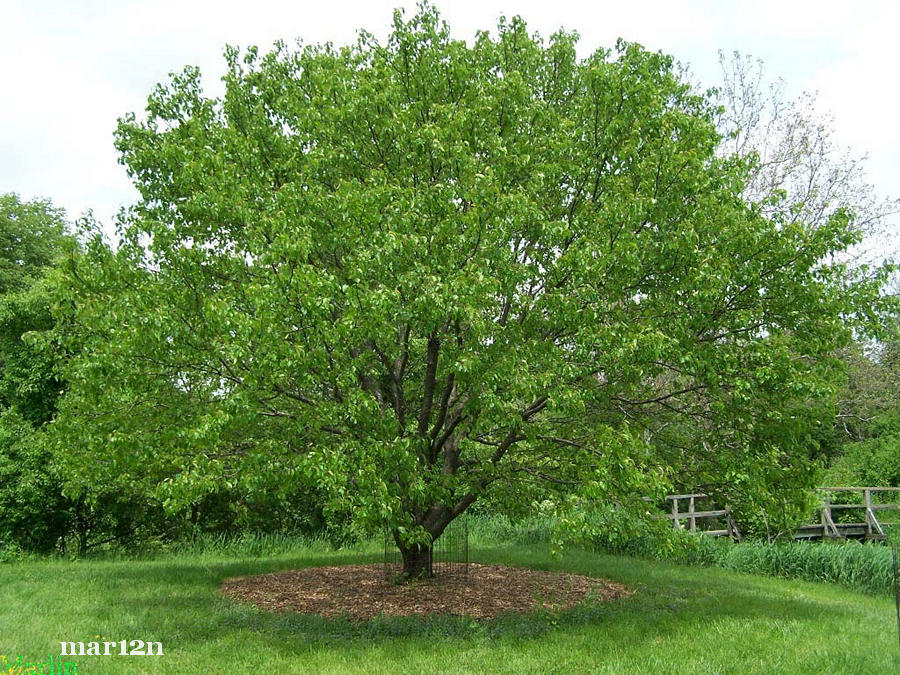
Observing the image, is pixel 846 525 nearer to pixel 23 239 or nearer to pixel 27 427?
pixel 27 427

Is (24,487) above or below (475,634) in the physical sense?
above

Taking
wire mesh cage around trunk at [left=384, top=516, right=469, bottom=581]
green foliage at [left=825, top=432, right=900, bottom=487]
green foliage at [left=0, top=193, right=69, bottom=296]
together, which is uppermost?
green foliage at [left=0, top=193, right=69, bottom=296]

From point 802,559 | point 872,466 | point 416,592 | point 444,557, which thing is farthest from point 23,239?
point 872,466

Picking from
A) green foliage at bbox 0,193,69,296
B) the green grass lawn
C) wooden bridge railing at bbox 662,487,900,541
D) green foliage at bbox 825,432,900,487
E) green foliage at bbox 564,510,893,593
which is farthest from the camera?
green foliage at bbox 0,193,69,296

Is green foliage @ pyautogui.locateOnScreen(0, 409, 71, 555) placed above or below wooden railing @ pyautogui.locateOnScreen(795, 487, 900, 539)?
above

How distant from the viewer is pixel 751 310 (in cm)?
911

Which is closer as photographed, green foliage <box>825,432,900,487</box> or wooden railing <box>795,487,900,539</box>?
wooden railing <box>795,487,900,539</box>

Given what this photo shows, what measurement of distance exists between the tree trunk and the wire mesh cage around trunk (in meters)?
0.15

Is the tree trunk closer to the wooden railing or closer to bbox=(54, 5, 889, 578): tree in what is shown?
bbox=(54, 5, 889, 578): tree

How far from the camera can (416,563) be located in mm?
12023

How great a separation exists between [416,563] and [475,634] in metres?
3.38

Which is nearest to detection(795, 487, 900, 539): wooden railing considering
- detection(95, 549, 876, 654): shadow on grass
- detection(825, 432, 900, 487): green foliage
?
detection(825, 432, 900, 487): green foliage

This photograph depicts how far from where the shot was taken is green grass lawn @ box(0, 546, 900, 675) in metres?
7.51

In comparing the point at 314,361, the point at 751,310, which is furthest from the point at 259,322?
the point at 751,310
